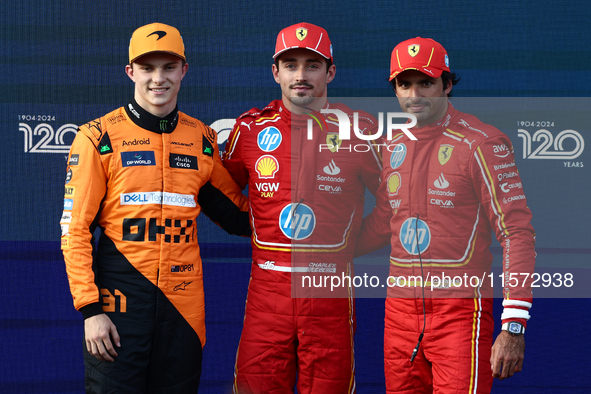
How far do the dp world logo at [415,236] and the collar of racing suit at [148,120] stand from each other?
35.2 inches

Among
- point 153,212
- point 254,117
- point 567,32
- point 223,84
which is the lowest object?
point 153,212

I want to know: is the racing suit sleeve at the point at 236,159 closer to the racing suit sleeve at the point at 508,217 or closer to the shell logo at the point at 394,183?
the shell logo at the point at 394,183

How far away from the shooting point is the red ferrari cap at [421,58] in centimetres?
187

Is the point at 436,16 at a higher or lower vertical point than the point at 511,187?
higher

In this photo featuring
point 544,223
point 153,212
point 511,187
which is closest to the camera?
point 511,187

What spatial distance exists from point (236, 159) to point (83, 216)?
1.97 ft

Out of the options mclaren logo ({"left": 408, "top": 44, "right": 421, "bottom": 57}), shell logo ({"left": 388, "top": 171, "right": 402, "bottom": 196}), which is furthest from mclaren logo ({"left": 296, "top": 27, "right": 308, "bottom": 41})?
shell logo ({"left": 388, "top": 171, "right": 402, "bottom": 196})

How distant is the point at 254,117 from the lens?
2.14 m

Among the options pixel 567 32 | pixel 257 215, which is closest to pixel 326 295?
pixel 257 215

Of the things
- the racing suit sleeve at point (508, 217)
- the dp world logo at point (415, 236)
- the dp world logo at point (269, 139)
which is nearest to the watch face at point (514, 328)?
the racing suit sleeve at point (508, 217)

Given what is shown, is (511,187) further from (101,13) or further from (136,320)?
(101,13)

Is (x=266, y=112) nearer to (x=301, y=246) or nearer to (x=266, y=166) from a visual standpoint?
(x=266, y=166)

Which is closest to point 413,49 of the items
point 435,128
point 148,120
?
point 435,128

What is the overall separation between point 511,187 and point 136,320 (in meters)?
1.30
